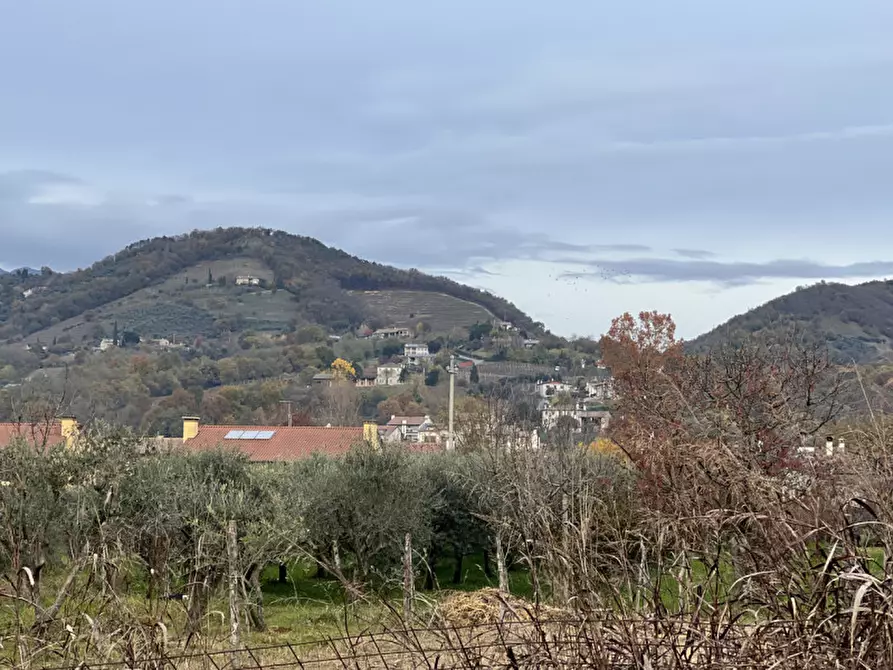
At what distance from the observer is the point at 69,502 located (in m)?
15.9

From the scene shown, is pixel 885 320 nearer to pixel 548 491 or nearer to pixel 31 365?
pixel 548 491

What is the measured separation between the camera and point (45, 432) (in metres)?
14.3

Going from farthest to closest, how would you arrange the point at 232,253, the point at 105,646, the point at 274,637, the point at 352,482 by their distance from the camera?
the point at 232,253 < the point at 352,482 < the point at 274,637 < the point at 105,646

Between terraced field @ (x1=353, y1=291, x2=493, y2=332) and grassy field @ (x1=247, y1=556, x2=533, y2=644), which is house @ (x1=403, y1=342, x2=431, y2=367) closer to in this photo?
terraced field @ (x1=353, y1=291, x2=493, y2=332)

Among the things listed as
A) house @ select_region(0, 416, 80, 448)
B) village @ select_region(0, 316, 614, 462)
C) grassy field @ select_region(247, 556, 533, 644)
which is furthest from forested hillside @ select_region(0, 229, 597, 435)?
grassy field @ select_region(247, 556, 533, 644)

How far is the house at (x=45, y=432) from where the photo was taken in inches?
566

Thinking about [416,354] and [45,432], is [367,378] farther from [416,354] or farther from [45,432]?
[45,432]

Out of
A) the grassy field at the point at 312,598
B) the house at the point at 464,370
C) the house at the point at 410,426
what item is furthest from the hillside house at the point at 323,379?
the grassy field at the point at 312,598

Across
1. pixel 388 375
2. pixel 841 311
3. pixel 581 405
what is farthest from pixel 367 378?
pixel 581 405

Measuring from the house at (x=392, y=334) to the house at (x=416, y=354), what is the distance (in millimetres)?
5072

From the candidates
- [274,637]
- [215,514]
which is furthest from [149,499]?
[274,637]

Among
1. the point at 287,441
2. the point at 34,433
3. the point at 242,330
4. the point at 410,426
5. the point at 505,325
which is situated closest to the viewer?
the point at 34,433

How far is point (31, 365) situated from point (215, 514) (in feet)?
287

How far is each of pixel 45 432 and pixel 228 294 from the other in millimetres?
122755
